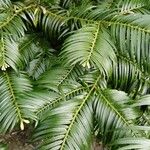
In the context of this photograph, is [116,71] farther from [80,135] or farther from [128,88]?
[80,135]

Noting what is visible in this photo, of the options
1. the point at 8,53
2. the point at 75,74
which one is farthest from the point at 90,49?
the point at 8,53

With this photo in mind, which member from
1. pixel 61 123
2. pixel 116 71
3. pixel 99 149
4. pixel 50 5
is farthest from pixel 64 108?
pixel 99 149

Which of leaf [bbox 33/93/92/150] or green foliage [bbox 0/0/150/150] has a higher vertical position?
green foliage [bbox 0/0/150/150]

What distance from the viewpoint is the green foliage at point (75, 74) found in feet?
4.31

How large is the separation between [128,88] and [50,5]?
1.66 feet

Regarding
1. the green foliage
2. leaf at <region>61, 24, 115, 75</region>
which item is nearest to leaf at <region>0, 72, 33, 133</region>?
the green foliage

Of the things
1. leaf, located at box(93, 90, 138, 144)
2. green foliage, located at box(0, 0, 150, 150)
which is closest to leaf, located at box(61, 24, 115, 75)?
green foliage, located at box(0, 0, 150, 150)

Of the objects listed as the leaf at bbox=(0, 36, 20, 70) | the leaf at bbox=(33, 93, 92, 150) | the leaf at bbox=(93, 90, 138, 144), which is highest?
the leaf at bbox=(0, 36, 20, 70)

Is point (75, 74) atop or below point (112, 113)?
atop

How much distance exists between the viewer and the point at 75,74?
1.54m

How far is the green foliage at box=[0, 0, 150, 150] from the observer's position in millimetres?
1315

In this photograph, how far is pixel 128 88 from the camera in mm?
1659

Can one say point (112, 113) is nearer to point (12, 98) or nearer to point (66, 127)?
point (66, 127)

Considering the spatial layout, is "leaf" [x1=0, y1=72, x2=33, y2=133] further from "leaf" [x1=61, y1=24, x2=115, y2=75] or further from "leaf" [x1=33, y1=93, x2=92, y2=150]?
→ "leaf" [x1=61, y1=24, x2=115, y2=75]
